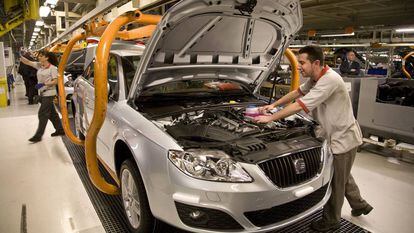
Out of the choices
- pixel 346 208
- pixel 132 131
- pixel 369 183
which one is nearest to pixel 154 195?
pixel 132 131

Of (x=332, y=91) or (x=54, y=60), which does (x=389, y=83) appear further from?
(x=54, y=60)

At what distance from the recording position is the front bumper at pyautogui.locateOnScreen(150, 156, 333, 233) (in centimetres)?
175

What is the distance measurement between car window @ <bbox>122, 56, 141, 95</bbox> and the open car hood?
166 mm

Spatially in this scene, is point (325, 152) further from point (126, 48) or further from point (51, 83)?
point (51, 83)

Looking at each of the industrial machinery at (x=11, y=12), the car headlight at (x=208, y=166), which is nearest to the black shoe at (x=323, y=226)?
the car headlight at (x=208, y=166)

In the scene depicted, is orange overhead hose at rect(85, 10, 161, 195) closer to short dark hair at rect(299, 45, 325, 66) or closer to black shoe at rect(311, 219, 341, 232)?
short dark hair at rect(299, 45, 325, 66)

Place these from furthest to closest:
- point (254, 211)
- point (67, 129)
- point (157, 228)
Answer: point (67, 129) < point (157, 228) < point (254, 211)

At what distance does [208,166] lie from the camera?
6.01 feet

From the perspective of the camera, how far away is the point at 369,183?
3555 millimetres

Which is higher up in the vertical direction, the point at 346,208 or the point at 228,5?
the point at 228,5

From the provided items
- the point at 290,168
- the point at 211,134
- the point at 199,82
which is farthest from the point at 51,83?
the point at 290,168

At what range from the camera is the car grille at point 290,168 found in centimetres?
189

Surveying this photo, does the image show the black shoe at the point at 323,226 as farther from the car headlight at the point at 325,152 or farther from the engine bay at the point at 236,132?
the engine bay at the point at 236,132

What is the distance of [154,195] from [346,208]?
2020mm
